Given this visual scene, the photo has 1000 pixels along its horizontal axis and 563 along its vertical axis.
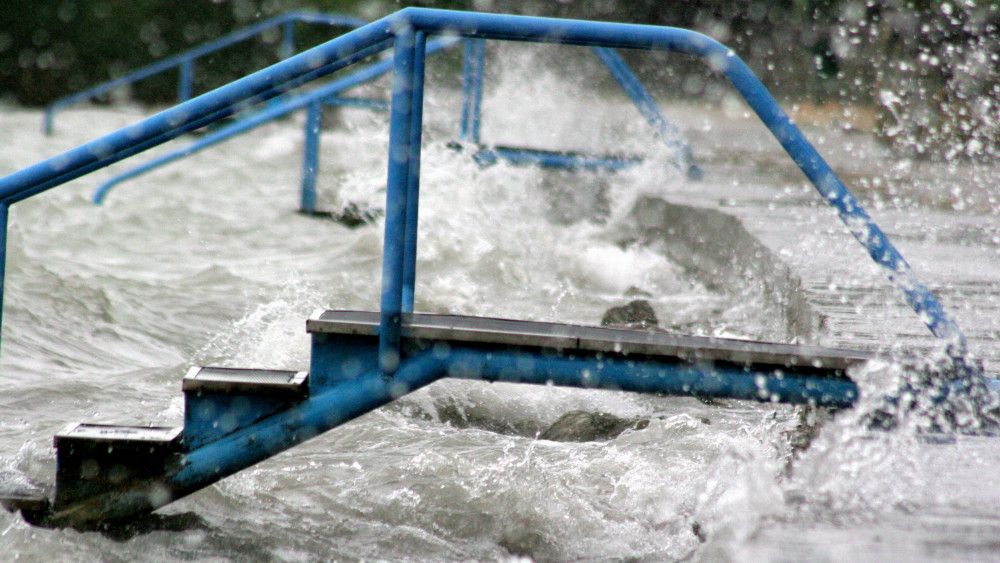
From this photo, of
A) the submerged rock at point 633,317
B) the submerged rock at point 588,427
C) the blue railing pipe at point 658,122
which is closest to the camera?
the submerged rock at point 588,427

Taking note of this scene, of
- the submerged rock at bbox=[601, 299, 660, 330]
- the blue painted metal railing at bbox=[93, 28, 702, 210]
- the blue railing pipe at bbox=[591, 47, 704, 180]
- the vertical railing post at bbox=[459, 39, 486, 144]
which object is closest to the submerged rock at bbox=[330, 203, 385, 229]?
the blue painted metal railing at bbox=[93, 28, 702, 210]

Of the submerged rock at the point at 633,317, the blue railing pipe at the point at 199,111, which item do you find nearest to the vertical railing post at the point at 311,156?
the submerged rock at the point at 633,317

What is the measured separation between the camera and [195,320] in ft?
15.2

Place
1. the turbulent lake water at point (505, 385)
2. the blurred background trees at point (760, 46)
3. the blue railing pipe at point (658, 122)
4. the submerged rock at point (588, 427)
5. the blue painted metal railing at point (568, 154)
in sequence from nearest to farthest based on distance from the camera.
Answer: the turbulent lake water at point (505, 385)
the submerged rock at point (588, 427)
the blue painted metal railing at point (568, 154)
the blue railing pipe at point (658, 122)
the blurred background trees at point (760, 46)

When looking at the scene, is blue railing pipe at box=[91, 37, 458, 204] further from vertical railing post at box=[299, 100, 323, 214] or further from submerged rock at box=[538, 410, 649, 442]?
submerged rock at box=[538, 410, 649, 442]

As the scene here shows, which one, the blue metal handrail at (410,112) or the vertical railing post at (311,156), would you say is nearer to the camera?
the blue metal handrail at (410,112)

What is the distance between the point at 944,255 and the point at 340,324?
110 inches

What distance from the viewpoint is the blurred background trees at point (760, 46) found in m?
7.96

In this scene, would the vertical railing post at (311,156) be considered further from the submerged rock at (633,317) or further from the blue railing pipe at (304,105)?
the submerged rock at (633,317)

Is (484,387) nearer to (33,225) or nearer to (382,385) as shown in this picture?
(382,385)

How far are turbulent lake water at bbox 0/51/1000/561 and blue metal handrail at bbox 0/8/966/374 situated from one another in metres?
0.30

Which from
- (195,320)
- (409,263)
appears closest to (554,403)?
(409,263)

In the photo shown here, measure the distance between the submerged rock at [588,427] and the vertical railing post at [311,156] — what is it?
4455 mm

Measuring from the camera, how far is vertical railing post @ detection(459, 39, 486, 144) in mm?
6531
